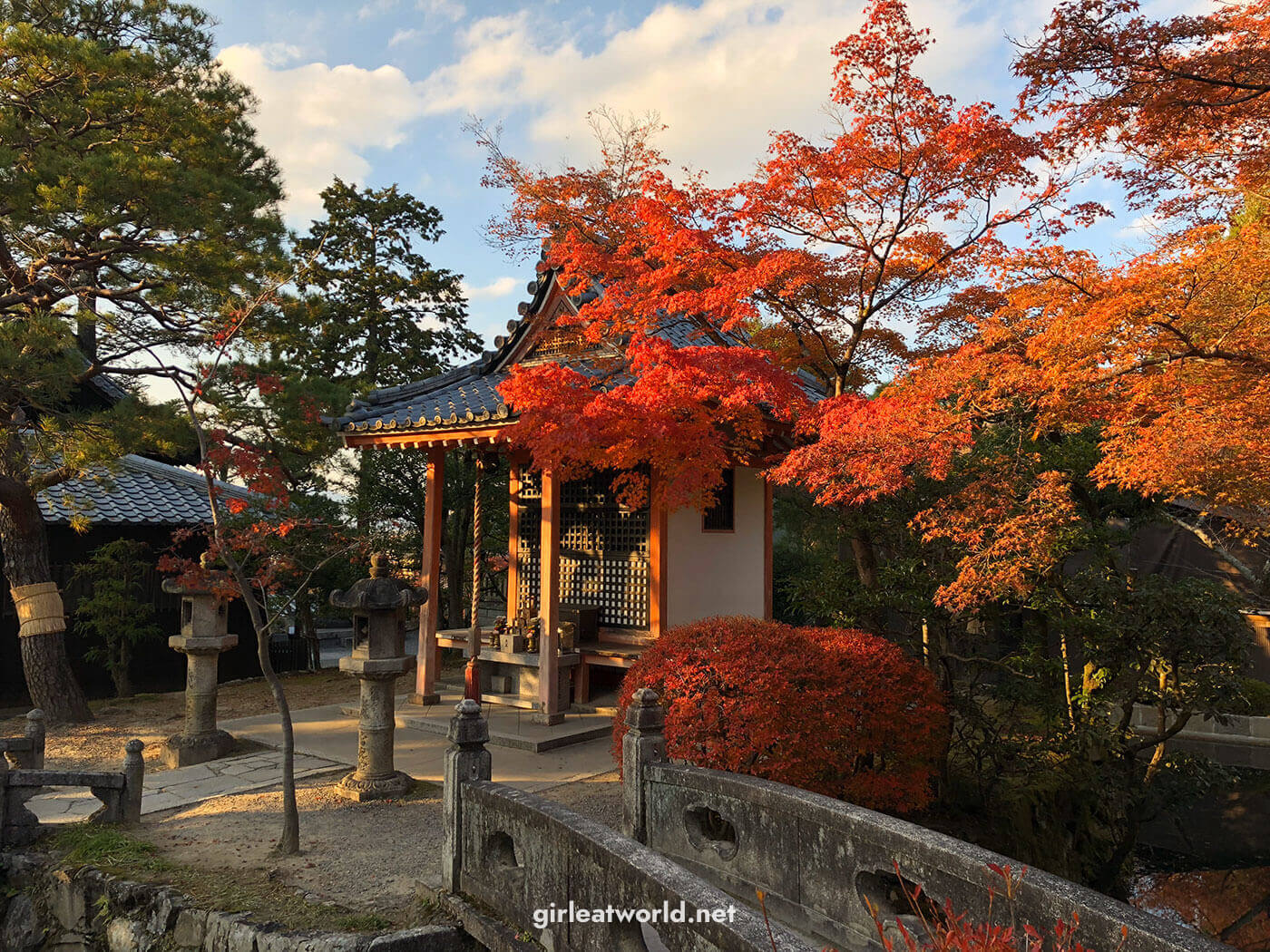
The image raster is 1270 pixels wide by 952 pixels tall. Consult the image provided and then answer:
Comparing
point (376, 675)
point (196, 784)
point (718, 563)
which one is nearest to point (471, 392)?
point (718, 563)

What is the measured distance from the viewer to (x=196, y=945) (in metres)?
5.03

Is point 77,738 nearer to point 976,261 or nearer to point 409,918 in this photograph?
point 409,918

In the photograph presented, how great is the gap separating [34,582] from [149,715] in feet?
8.51

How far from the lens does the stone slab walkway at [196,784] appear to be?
23.9 ft

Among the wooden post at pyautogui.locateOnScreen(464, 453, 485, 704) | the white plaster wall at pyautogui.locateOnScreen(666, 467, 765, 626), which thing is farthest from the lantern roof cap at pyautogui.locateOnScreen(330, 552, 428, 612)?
the white plaster wall at pyautogui.locateOnScreen(666, 467, 765, 626)

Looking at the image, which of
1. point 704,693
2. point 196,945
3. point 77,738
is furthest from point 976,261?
point 77,738

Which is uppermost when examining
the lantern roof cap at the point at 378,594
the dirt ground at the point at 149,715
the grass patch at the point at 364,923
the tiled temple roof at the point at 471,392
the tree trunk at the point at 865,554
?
the tiled temple roof at the point at 471,392

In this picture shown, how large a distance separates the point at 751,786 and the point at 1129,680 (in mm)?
4984

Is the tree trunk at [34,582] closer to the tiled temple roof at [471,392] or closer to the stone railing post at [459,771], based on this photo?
the tiled temple roof at [471,392]

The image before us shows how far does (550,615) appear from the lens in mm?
10289

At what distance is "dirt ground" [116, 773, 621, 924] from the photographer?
5.37 metres

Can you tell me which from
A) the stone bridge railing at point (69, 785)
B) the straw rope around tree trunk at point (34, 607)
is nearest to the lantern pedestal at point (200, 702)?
the stone bridge railing at point (69, 785)

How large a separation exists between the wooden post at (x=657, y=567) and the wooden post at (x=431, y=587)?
130 inches

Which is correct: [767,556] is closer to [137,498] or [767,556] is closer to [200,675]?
[200,675]
